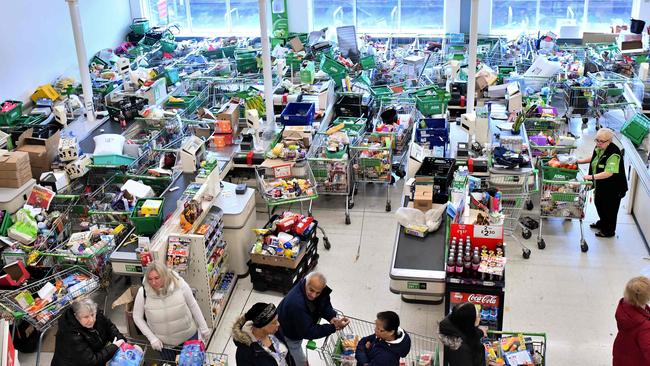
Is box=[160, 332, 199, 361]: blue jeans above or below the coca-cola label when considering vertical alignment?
below

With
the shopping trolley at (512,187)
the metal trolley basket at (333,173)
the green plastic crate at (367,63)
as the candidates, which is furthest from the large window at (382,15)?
the shopping trolley at (512,187)

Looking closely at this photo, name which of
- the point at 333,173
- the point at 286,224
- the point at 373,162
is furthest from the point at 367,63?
the point at 286,224

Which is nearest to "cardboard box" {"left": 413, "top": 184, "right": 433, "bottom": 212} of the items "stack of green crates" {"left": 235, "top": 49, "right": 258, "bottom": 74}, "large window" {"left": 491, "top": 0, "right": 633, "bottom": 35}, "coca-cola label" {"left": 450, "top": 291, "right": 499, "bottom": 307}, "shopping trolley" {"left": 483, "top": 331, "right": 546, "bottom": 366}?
"coca-cola label" {"left": 450, "top": 291, "right": 499, "bottom": 307}

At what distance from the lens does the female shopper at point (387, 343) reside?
5.31 metres

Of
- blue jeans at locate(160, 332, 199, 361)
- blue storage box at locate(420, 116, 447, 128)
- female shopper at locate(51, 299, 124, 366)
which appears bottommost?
blue jeans at locate(160, 332, 199, 361)

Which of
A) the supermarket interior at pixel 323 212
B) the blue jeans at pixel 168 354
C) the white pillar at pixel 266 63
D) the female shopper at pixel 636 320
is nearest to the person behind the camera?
the female shopper at pixel 636 320

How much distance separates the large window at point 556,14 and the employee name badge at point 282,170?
10586 millimetres

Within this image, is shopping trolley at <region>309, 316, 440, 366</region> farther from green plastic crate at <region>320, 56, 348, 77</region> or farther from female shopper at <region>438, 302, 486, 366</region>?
green plastic crate at <region>320, 56, 348, 77</region>

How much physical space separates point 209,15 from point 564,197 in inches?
530

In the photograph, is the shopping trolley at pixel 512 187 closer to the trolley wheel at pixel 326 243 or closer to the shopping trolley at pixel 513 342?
the trolley wheel at pixel 326 243

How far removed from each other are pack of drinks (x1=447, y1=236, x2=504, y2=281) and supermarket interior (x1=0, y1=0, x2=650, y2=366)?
0.08ft

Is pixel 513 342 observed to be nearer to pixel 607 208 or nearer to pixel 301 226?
pixel 301 226

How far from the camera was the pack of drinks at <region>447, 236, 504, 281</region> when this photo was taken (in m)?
6.36

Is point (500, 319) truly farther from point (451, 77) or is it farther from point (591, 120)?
point (591, 120)
